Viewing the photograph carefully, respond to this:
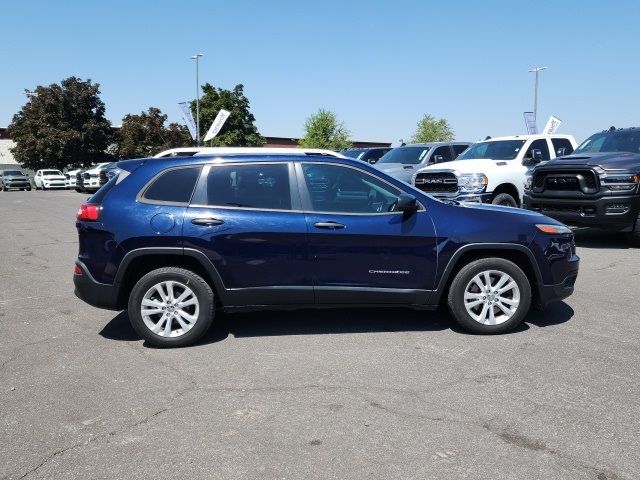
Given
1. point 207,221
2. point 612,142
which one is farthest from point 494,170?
point 207,221

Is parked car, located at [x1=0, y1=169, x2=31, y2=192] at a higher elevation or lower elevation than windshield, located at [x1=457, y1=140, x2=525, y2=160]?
lower

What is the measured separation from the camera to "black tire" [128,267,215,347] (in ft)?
16.6

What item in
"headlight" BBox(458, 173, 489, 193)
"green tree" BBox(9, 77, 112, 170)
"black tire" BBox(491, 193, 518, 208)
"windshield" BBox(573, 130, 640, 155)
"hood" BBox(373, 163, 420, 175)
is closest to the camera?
"windshield" BBox(573, 130, 640, 155)

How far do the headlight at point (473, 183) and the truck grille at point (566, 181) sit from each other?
1.14 metres

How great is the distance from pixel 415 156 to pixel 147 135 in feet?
135

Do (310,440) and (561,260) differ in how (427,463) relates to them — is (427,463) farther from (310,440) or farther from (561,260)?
(561,260)

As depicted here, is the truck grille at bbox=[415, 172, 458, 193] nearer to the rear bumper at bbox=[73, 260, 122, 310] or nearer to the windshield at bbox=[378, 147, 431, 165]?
the windshield at bbox=[378, 147, 431, 165]

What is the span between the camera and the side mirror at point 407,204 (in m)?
5.12

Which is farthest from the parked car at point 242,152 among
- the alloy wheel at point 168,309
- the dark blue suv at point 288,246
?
the alloy wheel at point 168,309

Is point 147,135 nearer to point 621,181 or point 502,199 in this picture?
point 502,199

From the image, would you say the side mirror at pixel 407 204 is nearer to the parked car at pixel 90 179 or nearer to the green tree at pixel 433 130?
the parked car at pixel 90 179

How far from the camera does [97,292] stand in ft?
16.8

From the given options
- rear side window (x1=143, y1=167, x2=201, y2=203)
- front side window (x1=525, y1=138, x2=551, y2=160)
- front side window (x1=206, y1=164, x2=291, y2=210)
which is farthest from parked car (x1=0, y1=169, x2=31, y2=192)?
front side window (x1=206, y1=164, x2=291, y2=210)

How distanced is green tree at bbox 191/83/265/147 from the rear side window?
4779 centimetres
